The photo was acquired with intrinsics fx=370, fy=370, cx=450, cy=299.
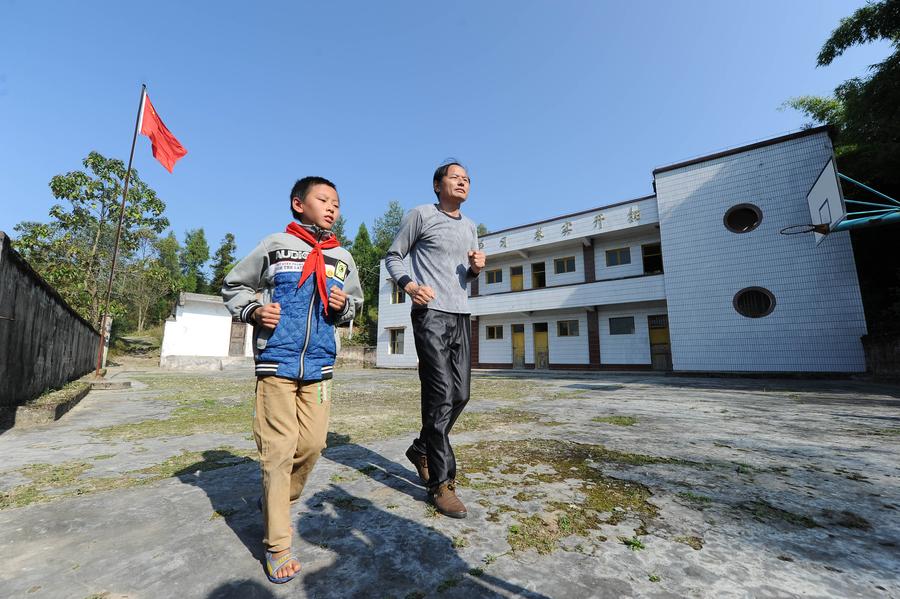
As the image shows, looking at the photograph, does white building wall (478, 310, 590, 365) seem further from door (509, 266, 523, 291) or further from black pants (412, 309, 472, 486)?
black pants (412, 309, 472, 486)

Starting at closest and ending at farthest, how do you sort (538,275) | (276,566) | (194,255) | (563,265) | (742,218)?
(276,566)
(742,218)
(563,265)
(538,275)
(194,255)

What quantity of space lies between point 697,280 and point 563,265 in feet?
21.7

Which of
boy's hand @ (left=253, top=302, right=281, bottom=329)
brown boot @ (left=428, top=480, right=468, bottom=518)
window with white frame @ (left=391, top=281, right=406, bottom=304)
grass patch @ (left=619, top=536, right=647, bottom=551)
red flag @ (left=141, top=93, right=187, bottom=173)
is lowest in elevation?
grass patch @ (left=619, top=536, right=647, bottom=551)

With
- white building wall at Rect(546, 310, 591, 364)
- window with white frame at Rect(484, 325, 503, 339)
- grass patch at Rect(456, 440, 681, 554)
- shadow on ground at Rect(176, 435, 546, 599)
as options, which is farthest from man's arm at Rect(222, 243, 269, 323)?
window with white frame at Rect(484, 325, 503, 339)

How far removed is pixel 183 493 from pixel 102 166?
58.5 ft

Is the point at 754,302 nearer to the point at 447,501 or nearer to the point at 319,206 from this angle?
the point at 447,501

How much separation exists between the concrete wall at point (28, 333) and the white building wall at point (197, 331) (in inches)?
515

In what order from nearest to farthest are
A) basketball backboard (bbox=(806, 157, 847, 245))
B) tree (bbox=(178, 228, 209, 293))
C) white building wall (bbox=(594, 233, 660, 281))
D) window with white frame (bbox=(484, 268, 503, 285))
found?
1. basketball backboard (bbox=(806, 157, 847, 245))
2. white building wall (bbox=(594, 233, 660, 281))
3. window with white frame (bbox=(484, 268, 503, 285))
4. tree (bbox=(178, 228, 209, 293))

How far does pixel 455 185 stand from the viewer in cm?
223

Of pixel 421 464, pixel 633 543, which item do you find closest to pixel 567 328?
pixel 421 464

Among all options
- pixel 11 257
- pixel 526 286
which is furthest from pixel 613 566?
pixel 526 286

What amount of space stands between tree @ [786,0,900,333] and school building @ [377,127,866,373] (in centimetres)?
131

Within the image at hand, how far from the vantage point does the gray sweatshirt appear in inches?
82.4

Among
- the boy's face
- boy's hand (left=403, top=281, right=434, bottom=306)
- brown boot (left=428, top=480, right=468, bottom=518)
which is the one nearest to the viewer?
brown boot (left=428, top=480, right=468, bottom=518)
